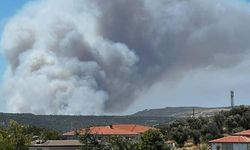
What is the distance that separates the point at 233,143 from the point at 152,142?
13.5m

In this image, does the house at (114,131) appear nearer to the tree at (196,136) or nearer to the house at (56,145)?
the house at (56,145)

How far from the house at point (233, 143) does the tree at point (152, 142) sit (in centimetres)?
1064

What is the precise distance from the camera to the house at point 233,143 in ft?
311

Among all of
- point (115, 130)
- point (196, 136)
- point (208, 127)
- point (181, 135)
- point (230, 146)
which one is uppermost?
point (208, 127)

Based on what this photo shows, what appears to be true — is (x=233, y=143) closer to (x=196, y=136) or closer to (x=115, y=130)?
(x=196, y=136)

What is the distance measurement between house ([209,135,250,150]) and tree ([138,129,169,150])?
10.6 m

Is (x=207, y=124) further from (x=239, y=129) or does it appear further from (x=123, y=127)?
(x=123, y=127)

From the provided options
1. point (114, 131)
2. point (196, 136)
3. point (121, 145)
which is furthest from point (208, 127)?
point (121, 145)

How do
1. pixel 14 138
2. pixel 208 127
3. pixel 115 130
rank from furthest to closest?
pixel 115 130 < pixel 208 127 < pixel 14 138

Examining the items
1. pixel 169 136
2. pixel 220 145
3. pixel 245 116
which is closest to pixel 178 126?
pixel 169 136

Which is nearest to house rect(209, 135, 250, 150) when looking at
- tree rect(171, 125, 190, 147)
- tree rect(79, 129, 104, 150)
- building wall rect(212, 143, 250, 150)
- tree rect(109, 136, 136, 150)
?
building wall rect(212, 143, 250, 150)

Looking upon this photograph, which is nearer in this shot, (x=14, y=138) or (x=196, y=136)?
(x=14, y=138)

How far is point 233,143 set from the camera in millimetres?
95812

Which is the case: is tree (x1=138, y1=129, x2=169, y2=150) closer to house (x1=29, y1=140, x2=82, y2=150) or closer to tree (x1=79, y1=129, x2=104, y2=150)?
tree (x1=79, y1=129, x2=104, y2=150)
